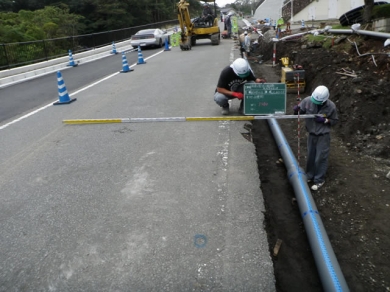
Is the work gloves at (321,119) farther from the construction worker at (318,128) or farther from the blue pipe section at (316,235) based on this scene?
the blue pipe section at (316,235)

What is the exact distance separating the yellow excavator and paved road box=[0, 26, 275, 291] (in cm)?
1332

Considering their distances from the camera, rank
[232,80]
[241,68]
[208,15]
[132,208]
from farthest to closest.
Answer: [208,15] < [232,80] < [241,68] < [132,208]

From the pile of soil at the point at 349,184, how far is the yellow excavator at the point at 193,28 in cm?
1206

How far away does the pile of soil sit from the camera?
3.23 m

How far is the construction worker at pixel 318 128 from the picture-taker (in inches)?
170

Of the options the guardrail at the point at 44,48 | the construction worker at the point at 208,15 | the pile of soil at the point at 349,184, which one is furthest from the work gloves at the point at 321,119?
the construction worker at the point at 208,15

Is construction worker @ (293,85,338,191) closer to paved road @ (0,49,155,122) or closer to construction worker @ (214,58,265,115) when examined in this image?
construction worker @ (214,58,265,115)

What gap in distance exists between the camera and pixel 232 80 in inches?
267

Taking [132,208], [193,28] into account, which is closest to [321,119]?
[132,208]

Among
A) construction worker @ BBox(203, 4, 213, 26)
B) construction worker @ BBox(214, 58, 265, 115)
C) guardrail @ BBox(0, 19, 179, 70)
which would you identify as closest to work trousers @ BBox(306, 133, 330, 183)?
construction worker @ BBox(214, 58, 265, 115)

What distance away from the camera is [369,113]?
590 centimetres

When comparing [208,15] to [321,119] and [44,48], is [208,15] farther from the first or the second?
[321,119]

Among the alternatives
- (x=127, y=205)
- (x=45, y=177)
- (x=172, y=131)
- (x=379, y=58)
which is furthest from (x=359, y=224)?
(x=379, y=58)

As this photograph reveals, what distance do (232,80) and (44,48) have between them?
15320 millimetres
